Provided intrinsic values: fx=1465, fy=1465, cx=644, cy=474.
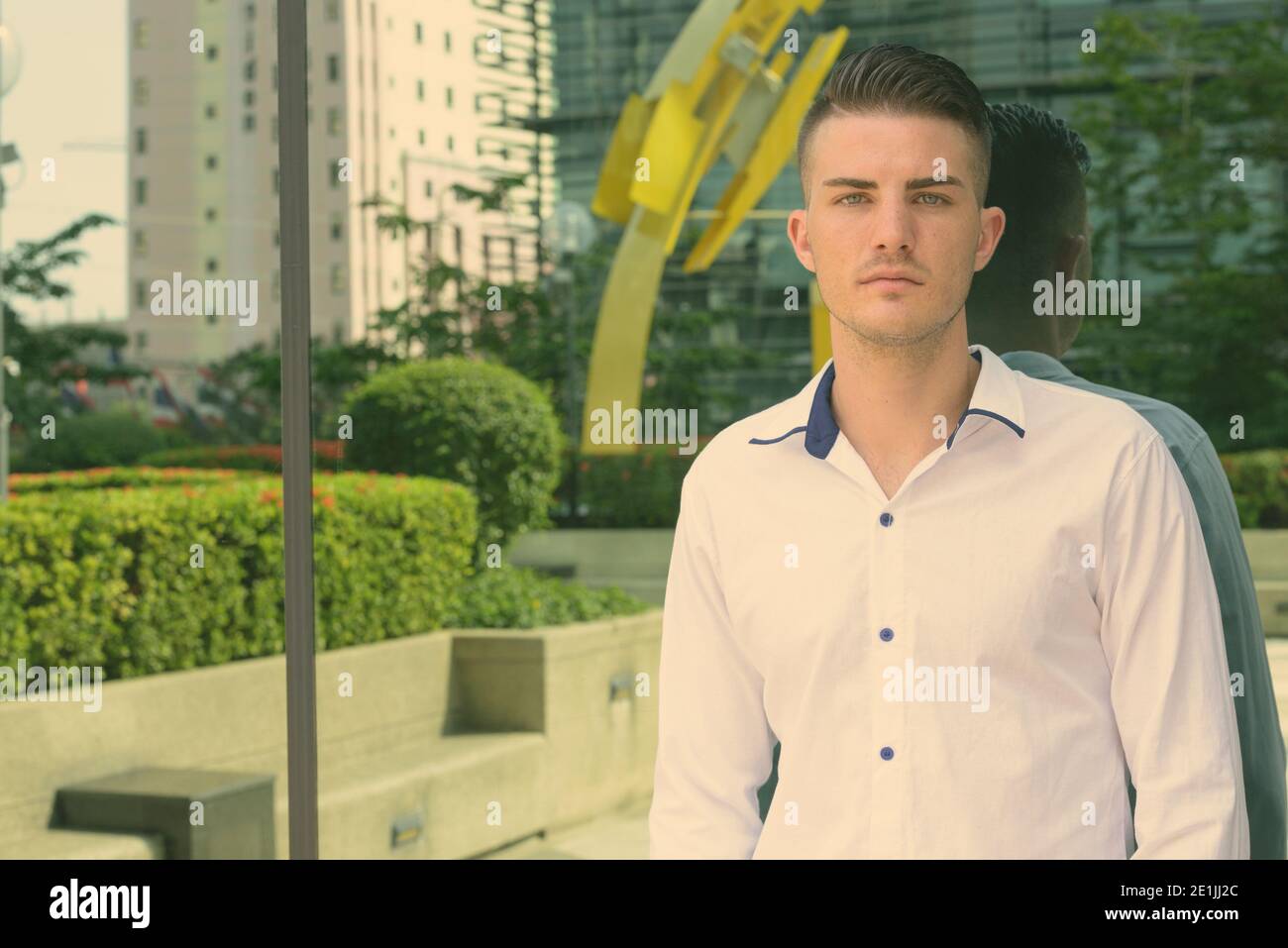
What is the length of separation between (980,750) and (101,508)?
8.28ft

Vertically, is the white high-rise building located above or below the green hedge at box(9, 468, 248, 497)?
above

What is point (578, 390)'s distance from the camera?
4426mm

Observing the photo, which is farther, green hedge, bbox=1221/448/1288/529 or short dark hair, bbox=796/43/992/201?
green hedge, bbox=1221/448/1288/529

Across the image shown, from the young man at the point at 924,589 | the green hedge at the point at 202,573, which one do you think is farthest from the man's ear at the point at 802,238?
the green hedge at the point at 202,573

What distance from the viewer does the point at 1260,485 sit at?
3734mm

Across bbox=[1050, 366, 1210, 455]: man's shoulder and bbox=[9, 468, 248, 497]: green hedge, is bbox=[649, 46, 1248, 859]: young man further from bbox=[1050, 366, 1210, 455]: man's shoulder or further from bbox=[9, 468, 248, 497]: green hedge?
bbox=[9, 468, 248, 497]: green hedge

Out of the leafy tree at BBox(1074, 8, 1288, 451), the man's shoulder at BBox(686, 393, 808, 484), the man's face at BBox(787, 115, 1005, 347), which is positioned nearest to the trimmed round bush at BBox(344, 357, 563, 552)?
the leafy tree at BBox(1074, 8, 1288, 451)

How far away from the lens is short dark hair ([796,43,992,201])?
1.45 meters

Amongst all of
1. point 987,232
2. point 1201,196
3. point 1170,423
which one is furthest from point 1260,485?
point 987,232

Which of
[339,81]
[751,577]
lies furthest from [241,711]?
[751,577]

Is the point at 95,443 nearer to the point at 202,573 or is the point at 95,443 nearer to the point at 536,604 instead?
the point at 202,573

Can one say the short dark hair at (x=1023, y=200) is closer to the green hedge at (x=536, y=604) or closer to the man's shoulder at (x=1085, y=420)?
the man's shoulder at (x=1085, y=420)

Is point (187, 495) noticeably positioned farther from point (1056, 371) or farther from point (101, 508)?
point (1056, 371)

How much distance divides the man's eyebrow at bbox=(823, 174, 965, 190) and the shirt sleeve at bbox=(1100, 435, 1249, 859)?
37 centimetres
